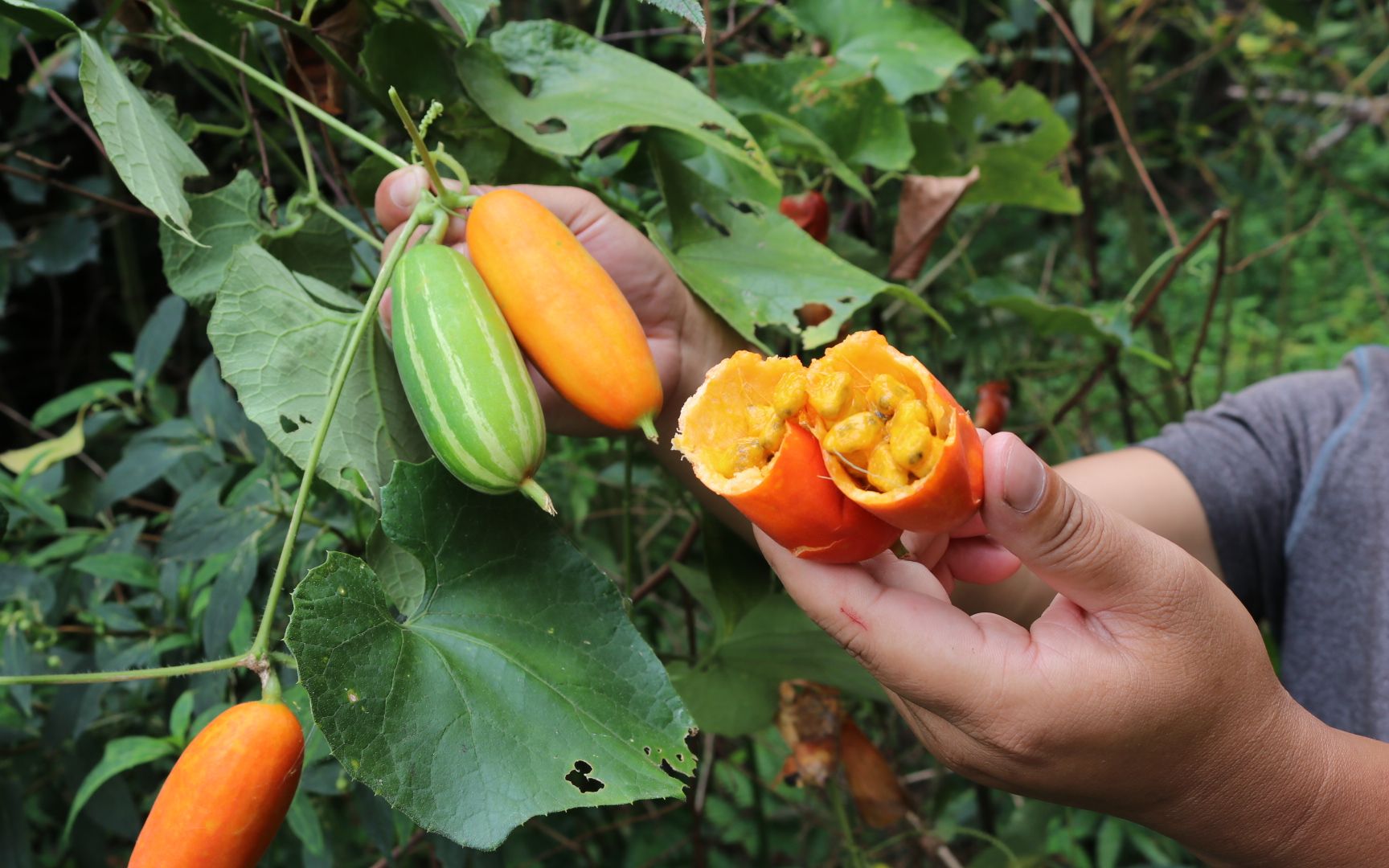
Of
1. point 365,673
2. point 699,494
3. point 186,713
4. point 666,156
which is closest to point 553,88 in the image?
point 666,156

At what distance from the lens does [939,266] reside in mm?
1200

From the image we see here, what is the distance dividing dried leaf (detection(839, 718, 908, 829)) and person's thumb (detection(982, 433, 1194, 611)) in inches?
19.7

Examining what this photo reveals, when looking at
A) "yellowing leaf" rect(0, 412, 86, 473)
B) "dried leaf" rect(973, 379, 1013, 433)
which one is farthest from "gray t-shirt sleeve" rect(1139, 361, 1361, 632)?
"yellowing leaf" rect(0, 412, 86, 473)

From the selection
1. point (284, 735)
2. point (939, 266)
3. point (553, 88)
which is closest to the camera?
point (284, 735)

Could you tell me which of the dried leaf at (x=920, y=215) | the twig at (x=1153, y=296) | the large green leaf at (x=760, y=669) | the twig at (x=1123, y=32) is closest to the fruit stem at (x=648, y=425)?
the large green leaf at (x=760, y=669)

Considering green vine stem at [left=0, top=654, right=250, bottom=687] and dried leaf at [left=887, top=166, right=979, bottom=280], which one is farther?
dried leaf at [left=887, top=166, right=979, bottom=280]

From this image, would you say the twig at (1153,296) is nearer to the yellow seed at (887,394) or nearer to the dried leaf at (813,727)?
the dried leaf at (813,727)

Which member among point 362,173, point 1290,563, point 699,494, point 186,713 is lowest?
point 186,713

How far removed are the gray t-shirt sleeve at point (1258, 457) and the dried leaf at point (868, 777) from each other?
A: 1.64ft

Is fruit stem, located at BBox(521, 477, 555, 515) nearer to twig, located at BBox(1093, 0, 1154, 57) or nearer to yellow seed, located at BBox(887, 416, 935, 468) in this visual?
yellow seed, located at BBox(887, 416, 935, 468)

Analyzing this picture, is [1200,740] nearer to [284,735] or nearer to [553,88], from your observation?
[284,735]

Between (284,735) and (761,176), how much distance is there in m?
0.59

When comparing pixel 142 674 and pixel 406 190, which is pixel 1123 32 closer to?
pixel 406 190

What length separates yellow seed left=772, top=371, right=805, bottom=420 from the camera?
2.04ft
